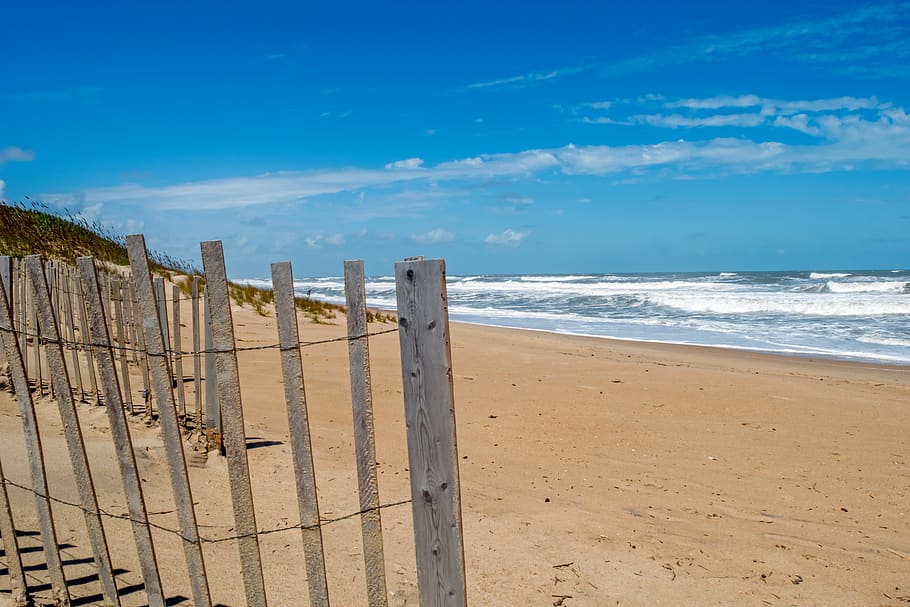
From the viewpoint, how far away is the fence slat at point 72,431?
3322mm

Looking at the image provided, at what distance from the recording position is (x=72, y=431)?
3344 mm

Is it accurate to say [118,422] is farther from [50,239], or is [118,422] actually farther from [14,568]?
[50,239]

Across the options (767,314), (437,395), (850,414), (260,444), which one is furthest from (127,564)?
(767,314)

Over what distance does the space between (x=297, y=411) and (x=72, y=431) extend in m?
1.42

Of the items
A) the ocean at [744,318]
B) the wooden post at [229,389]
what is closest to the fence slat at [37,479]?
the wooden post at [229,389]

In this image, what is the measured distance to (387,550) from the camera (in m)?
4.27

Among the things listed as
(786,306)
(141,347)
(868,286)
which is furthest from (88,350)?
(868,286)

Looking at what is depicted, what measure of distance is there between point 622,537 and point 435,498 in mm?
2453

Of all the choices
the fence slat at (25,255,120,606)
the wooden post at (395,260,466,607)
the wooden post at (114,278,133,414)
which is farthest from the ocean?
the fence slat at (25,255,120,606)

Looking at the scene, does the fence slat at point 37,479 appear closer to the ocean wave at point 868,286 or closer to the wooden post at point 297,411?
the wooden post at point 297,411

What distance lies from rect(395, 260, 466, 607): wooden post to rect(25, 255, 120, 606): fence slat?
5.75 ft

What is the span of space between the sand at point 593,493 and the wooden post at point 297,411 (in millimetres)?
1061

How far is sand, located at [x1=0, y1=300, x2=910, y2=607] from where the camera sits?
3945 mm

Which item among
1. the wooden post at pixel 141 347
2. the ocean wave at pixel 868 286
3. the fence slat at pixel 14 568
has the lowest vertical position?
the ocean wave at pixel 868 286
